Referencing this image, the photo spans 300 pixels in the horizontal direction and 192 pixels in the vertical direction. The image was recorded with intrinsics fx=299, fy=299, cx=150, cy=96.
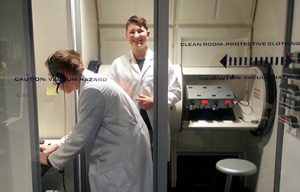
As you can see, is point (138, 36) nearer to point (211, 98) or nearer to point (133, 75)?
point (133, 75)

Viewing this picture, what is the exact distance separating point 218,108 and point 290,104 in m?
0.69

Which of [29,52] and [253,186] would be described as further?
[253,186]

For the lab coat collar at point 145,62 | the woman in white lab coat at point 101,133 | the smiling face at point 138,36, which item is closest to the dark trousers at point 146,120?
the woman in white lab coat at point 101,133

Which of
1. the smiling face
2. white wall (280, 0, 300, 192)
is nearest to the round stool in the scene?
white wall (280, 0, 300, 192)

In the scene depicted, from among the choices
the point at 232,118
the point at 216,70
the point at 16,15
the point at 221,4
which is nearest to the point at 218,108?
the point at 232,118

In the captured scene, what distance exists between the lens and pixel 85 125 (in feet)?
5.51

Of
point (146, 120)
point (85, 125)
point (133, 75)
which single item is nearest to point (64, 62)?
point (85, 125)

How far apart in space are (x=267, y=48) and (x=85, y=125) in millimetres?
1494

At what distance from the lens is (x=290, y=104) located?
2.05 m

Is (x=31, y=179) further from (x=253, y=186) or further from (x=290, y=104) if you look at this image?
(x=253, y=186)

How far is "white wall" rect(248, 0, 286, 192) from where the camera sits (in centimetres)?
224

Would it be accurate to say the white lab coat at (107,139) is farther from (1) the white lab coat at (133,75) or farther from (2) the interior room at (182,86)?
(1) the white lab coat at (133,75)

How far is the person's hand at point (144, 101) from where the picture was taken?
6.53 feet

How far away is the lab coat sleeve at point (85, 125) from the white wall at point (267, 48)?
4.12ft
